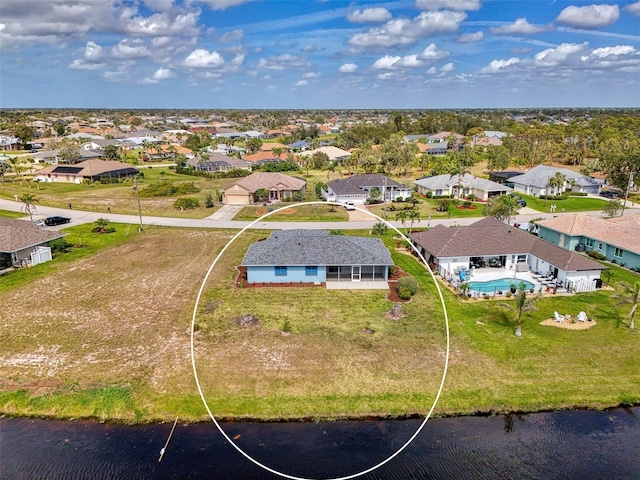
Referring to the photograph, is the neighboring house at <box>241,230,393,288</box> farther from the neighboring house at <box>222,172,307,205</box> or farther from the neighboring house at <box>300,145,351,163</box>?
the neighboring house at <box>300,145,351,163</box>

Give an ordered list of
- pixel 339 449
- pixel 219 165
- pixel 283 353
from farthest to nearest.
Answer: pixel 219 165 → pixel 283 353 → pixel 339 449

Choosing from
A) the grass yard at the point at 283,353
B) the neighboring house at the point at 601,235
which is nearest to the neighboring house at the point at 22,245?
the grass yard at the point at 283,353

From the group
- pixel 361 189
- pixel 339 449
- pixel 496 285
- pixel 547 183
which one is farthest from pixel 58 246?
pixel 547 183

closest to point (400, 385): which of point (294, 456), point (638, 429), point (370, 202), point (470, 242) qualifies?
point (294, 456)

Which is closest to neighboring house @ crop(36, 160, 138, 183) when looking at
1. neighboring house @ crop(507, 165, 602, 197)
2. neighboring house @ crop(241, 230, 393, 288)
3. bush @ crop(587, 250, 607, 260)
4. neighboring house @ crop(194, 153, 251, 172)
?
neighboring house @ crop(194, 153, 251, 172)

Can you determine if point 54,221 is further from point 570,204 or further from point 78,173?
point 570,204

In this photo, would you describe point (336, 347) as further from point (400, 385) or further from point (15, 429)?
point (15, 429)
